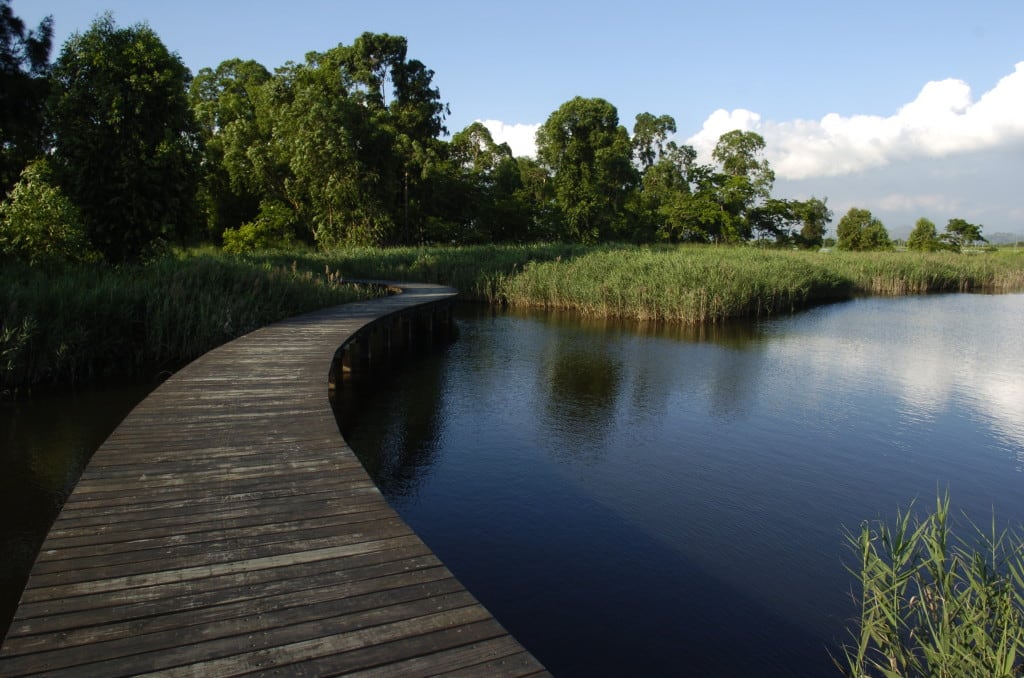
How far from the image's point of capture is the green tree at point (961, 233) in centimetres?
4216

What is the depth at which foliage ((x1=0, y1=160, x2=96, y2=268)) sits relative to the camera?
11.6 m

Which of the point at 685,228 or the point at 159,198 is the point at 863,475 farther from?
Result: the point at 685,228

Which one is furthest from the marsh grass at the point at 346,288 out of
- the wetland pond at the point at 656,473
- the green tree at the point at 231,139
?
the green tree at the point at 231,139

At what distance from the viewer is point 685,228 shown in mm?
41125

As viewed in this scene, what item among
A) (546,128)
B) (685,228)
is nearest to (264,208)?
(546,128)

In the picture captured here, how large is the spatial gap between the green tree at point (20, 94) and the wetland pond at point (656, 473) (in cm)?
1160

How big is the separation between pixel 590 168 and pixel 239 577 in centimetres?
3579

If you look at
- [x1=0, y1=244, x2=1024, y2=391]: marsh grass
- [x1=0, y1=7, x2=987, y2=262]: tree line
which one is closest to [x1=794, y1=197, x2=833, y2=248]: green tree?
[x1=0, y1=7, x2=987, y2=262]: tree line

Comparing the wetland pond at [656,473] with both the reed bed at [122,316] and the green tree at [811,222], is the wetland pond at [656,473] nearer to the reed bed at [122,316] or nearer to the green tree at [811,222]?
the reed bed at [122,316]

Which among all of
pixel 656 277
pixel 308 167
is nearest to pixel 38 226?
pixel 656 277

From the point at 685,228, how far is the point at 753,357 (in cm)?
3050

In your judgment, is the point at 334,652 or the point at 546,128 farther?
the point at 546,128

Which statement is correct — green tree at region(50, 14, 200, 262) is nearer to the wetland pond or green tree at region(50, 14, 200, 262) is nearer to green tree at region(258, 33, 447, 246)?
the wetland pond

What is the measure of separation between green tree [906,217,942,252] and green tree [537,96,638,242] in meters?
19.1
